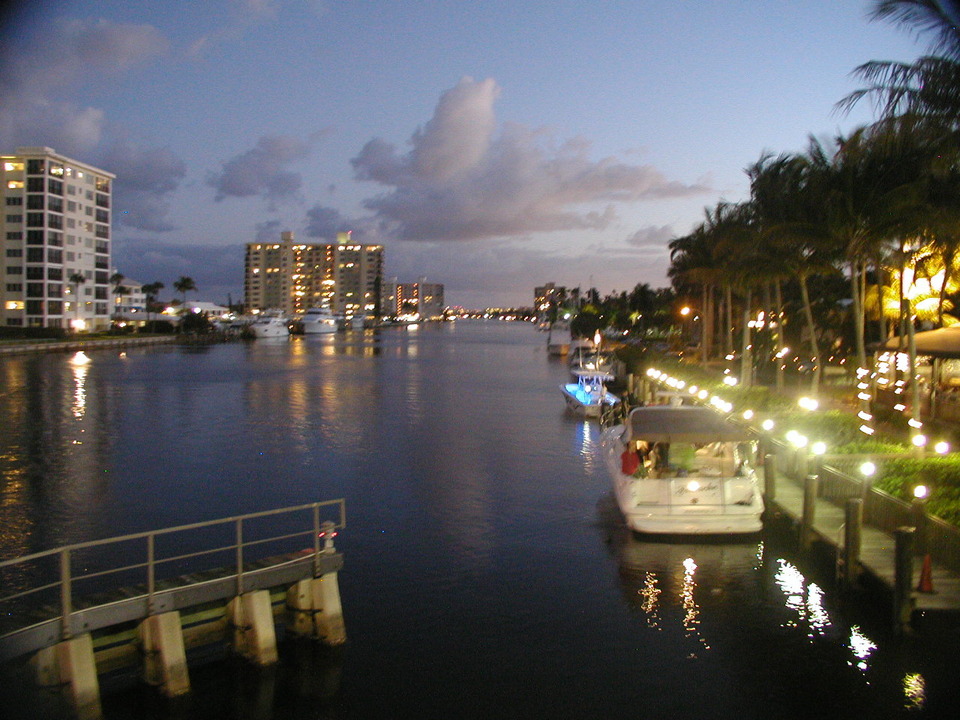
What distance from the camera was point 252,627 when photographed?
460 inches

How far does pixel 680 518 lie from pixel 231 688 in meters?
A: 9.86

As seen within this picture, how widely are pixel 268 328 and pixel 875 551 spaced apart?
14733 centimetres

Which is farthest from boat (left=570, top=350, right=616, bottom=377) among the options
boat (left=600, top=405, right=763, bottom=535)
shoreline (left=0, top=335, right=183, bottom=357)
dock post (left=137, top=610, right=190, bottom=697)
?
shoreline (left=0, top=335, right=183, bottom=357)

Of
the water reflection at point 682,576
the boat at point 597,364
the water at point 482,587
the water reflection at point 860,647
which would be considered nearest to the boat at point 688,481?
the water reflection at point 682,576

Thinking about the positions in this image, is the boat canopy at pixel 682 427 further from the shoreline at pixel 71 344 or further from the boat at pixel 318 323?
the boat at pixel 318 323

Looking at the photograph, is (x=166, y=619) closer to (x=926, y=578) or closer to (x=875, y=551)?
(x=926, y=578)

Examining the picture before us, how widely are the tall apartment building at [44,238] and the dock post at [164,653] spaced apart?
108 meters

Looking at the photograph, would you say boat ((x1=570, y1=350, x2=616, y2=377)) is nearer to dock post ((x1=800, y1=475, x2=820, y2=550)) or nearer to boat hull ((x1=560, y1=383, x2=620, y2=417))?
boat hull ((x1=560, y1=383, x2=620, y2=417))

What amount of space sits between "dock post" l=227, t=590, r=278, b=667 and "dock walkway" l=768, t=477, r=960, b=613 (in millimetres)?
9537

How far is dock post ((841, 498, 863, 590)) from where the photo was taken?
1378 cm

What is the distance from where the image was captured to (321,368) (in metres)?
80.1

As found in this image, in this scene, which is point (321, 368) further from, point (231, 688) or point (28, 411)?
point (231, 688)

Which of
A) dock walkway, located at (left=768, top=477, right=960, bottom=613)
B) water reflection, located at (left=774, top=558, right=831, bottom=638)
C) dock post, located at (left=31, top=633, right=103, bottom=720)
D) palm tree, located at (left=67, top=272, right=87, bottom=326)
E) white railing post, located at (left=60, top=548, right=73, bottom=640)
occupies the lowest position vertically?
water reflection, located at (left=774, top=558, right=831, bottom=638)

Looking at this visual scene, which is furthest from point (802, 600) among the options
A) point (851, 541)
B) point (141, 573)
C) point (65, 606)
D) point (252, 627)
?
point (141, 573)
